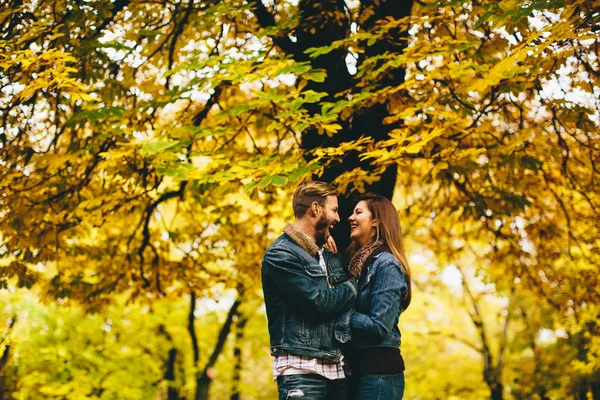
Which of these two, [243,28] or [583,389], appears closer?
[243,28]

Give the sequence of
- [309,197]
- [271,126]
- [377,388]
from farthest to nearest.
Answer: [271,126]
[309,197]
[377,388]

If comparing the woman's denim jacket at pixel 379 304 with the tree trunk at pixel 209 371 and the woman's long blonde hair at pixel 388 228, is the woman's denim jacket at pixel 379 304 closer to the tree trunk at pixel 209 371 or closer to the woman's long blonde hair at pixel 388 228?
the woman's long blonde hair at pixel 388 228

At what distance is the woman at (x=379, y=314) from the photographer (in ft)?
10.1

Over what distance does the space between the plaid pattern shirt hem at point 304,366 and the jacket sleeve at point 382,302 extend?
0.23m

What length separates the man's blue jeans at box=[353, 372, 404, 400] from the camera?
3.06 meters

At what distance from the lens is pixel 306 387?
2.94 metres

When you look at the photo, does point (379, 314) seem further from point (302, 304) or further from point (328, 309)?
point (302, 304)

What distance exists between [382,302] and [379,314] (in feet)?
0.24

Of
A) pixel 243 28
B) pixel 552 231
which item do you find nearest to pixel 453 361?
pixel 552 231

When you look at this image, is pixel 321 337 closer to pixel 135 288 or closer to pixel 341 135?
pixel 341 135

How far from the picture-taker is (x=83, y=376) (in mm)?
13617

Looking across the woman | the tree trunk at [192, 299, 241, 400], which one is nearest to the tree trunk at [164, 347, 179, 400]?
the tree trunk at [192, 299, 241, 400]

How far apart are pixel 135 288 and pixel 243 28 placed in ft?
11.9

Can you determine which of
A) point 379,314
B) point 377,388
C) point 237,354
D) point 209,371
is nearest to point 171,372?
point 237,354
